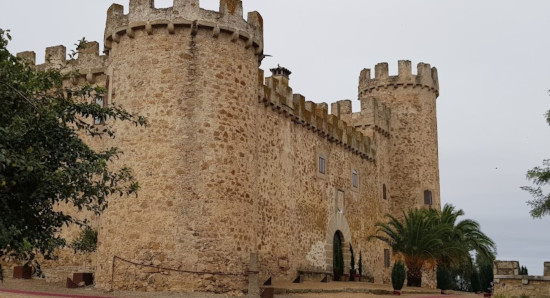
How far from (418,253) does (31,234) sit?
18.7 meters

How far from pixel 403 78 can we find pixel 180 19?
65.4 ft

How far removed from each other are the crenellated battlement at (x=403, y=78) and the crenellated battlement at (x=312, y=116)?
4457 millimetres

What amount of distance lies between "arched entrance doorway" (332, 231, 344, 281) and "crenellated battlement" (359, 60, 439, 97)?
10192 millimetres

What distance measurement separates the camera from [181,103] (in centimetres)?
1695

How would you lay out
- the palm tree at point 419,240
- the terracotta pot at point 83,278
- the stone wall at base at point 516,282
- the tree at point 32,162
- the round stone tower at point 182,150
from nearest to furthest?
the tree at point 32,162 → the round stone tower at point 182,150 → the terracotta pot at point 83,278 → the stone wall at base at point 516,282 → the palm tree at point 419,240

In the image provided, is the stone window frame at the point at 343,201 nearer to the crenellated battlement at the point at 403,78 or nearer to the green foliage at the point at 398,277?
the green foliage at the point at 398,277

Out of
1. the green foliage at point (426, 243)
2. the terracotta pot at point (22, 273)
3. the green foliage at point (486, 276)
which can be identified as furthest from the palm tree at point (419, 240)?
the terracotta pot at point (22, 273)

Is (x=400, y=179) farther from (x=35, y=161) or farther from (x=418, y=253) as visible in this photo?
(x=35, y=161)

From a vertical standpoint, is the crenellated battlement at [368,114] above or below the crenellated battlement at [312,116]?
above

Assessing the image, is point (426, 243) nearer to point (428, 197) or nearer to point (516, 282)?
point (516, 282)

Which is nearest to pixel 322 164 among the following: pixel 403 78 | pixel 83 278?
pixel 403 78

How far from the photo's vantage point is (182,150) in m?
16.7

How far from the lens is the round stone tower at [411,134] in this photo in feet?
112

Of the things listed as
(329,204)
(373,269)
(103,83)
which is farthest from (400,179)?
(103,83)
